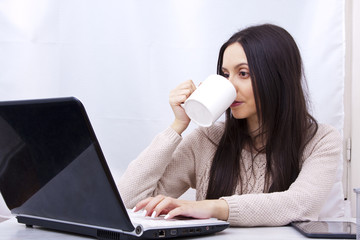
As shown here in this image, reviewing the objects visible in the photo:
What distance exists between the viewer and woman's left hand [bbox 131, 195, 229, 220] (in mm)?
981

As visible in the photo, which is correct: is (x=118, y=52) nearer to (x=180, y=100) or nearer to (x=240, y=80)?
(x=180, y=100)

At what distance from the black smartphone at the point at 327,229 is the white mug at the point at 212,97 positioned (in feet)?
1.05

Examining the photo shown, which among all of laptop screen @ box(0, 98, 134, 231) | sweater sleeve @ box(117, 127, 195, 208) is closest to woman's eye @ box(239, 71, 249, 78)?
sweater sleeve @ box(117, 127, 195, 208)

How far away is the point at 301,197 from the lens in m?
1.18

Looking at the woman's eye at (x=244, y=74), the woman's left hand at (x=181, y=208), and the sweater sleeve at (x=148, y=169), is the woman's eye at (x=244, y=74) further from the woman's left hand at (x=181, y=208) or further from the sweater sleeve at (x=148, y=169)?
the woman's left hand at (x=181, y=208)

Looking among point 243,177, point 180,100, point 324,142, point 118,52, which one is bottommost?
point 243,177

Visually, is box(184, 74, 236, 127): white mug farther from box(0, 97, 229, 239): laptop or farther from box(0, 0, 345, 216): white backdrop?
box(0, 0, 345, 216): white backdrop

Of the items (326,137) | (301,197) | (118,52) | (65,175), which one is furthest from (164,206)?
(118,52)

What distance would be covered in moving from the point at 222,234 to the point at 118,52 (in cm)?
105

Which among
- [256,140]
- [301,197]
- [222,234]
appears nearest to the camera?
[222,234]

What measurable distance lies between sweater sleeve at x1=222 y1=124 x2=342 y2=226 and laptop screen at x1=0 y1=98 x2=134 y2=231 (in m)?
0.37

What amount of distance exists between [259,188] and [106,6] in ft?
2.96

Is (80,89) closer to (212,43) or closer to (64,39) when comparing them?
(64,39)

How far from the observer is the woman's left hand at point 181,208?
3.22 feet
